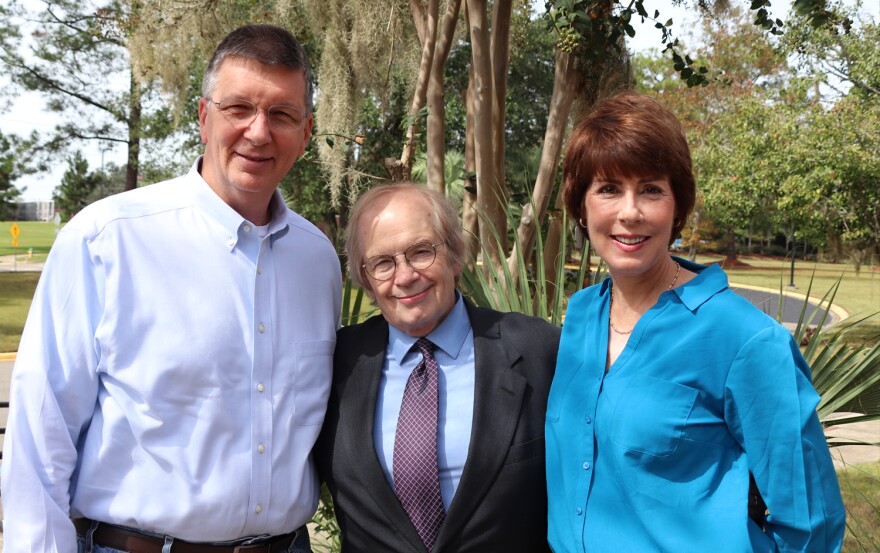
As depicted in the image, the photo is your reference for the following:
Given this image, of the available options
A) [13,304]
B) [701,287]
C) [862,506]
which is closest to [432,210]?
[701,287]

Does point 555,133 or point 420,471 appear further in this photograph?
point 555,133

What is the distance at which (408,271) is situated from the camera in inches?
95.4

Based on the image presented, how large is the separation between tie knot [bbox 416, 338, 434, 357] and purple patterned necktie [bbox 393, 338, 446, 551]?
182mm

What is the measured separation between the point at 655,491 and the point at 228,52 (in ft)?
5.34

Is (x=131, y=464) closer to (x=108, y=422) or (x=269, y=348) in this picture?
(x=108, y=422)

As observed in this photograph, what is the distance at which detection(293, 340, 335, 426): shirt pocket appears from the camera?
2.30 meters

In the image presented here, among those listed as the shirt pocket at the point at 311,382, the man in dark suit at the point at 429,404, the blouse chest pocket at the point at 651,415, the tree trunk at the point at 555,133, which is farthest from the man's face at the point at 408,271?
the tree trunk at the point at 555,133

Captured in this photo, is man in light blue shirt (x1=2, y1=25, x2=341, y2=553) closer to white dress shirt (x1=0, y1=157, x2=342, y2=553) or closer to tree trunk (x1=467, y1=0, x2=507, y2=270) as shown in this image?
white dress shirt (x1=0, y1=157, x2=342, y2=553)

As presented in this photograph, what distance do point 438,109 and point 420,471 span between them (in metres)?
3.66

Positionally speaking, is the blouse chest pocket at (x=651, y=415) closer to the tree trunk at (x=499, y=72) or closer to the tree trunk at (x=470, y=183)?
the tree trunk at (x=470, y=183)

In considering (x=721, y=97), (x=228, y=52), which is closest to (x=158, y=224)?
(x=228, y=52)

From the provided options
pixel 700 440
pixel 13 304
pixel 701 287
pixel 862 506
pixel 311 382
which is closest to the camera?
pixel 700 440

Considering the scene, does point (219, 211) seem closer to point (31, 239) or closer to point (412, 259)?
point (412, 259)

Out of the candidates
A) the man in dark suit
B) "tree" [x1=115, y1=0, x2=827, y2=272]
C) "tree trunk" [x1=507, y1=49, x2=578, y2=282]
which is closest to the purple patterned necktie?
the man in dark suit
